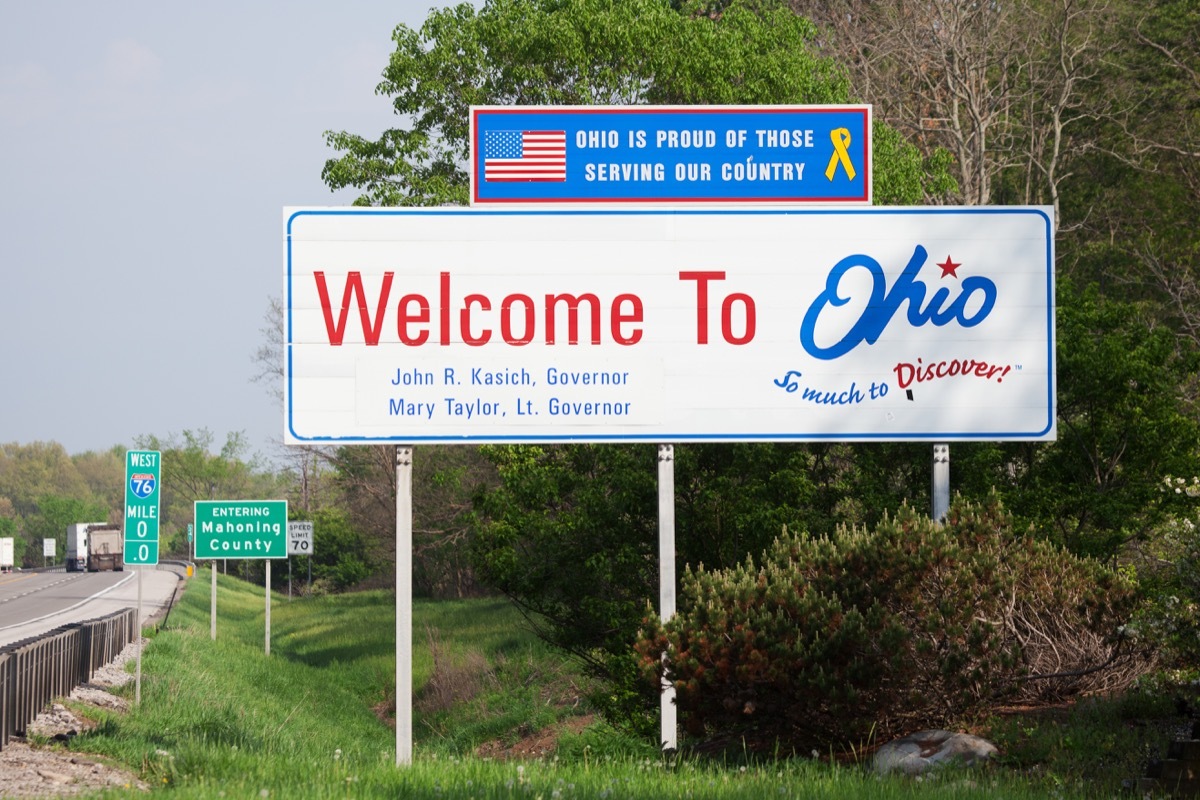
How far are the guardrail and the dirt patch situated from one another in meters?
6.72

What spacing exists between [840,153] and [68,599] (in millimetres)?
52420

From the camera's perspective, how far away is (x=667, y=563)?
39.7ft

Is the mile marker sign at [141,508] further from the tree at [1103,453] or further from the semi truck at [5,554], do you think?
the semi truck at [5,554]

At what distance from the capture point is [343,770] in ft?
30.7

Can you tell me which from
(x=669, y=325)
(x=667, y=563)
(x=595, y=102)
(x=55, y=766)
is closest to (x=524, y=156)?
(x=669, y=325)

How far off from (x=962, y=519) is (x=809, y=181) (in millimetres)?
3641

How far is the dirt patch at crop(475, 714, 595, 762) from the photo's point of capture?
2388cm

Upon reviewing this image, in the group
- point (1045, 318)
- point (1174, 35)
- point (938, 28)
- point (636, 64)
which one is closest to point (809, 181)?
point (1045, 318)

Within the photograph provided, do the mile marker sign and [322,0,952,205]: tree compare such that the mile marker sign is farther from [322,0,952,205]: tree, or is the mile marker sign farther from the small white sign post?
A: the small white sign post

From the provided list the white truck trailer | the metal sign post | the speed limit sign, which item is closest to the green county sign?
the metal sign post

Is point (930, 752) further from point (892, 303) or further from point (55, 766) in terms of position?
point (55, 766)

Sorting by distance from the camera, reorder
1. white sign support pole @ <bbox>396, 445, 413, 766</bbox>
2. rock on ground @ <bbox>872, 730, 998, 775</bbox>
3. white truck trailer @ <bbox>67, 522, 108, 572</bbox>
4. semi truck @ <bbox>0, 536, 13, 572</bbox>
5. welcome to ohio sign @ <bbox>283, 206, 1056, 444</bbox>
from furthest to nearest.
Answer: semi truck @ <bbox>0, 536, 13, 572</bbox> < white truck trailer @ <bbox>67, 522, 108, 572</bbox> < welcome to ohio sign @ <bbox>283, 206, 1056, 444</bbox> < white sign support pole @ <bbox>396, 445, 413, 766</bbox> < rock on ground @ <bbox>872, 730, 998, 775</bbox>

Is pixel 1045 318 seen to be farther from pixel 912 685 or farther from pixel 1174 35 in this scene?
pixel 1174 35

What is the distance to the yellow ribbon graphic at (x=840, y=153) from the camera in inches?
525
